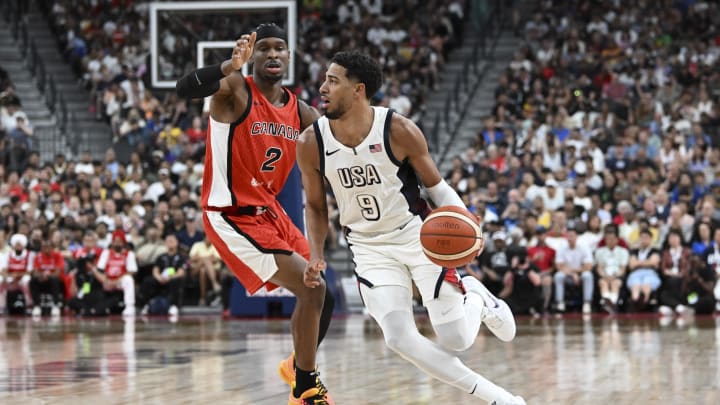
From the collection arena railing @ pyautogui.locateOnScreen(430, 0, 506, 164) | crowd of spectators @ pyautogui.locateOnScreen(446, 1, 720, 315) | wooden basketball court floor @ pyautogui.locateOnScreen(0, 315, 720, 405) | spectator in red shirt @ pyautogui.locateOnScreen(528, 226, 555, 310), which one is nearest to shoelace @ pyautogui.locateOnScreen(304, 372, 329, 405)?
wooden basketball court floor @ pyautogui.locateOnScreen(0, 315, 720, 405)

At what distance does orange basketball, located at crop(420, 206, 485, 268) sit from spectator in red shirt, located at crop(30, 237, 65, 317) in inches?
480

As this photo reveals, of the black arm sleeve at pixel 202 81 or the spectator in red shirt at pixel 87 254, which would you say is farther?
the spectator in red shirt at pixel 87 254

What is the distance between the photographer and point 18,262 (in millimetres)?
17078

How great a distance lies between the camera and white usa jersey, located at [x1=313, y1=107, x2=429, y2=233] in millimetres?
5992

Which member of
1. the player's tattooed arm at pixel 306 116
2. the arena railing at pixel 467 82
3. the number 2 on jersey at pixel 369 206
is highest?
the arena railing at pixel 467 82

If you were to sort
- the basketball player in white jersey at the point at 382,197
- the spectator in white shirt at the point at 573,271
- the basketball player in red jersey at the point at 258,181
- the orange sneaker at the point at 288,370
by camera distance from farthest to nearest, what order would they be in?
the spectator in white shirt at the point at 573,271
the orange sneaker at the point at 288,370
the basketball player in red jersey at the point at 258,181
the basketball player in white jersey at the point at 382,197

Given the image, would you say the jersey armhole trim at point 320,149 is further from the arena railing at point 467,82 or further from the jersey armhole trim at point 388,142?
the arena railing at point 467,82

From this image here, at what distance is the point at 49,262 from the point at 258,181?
10915 mm

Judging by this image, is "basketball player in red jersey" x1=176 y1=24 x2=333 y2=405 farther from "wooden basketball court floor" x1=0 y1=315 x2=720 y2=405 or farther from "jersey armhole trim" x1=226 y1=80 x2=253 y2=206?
"wooden basketball court floor" x1=0 y1=315 x2=720 y2=405

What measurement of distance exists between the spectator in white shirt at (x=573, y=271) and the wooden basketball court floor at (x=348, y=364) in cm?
181

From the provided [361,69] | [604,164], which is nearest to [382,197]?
[361,69]

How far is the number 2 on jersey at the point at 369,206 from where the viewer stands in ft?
19.8

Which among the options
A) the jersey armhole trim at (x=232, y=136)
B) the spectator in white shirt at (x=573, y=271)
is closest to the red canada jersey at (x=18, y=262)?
the spectator in white shirt at (x=573, y=271)

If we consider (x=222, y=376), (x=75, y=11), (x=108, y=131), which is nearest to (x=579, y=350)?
(x=222, y=376)
